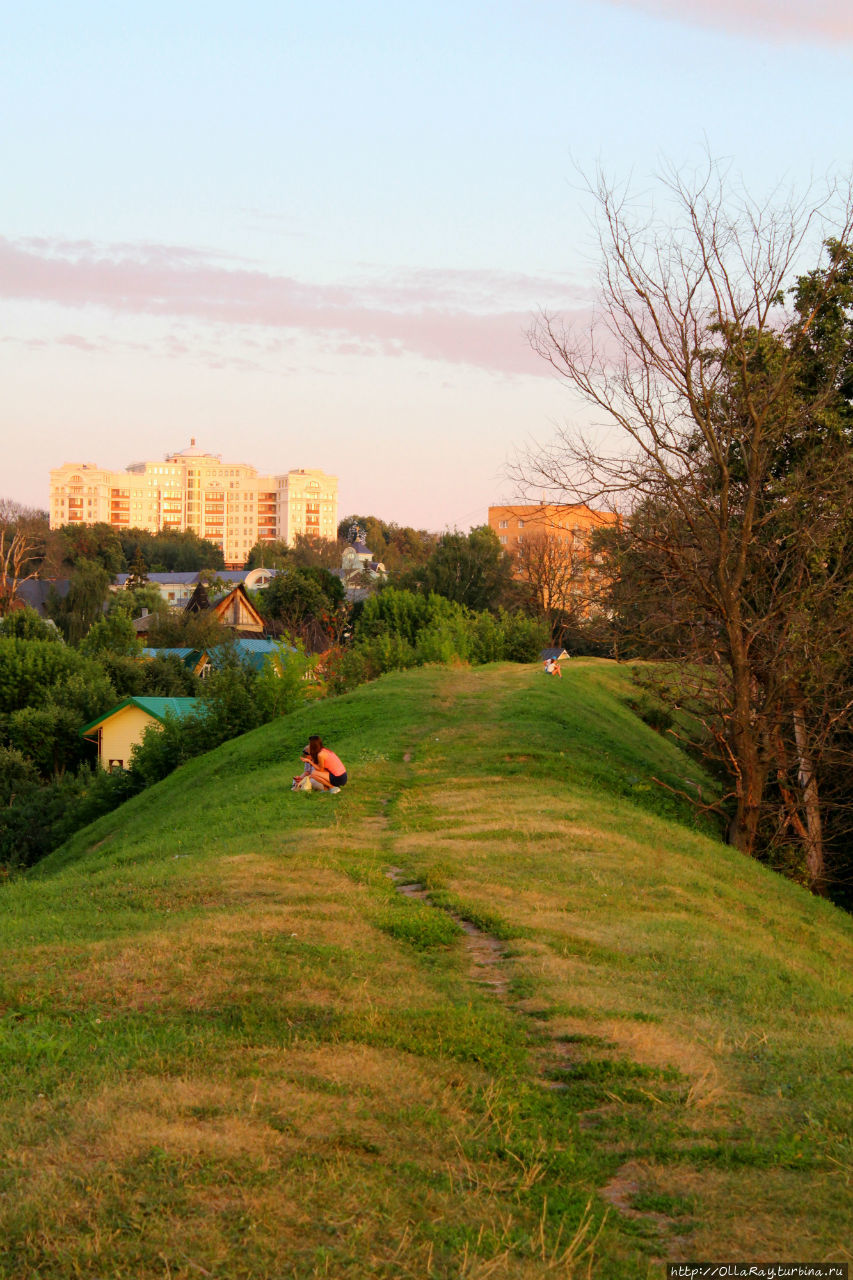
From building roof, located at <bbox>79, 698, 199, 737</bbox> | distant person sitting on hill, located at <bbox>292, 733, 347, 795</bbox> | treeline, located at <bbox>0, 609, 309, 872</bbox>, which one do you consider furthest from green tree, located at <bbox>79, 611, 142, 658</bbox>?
distant person sitting on hill, located at <bbox>292, 733, 347, 795</bbox>

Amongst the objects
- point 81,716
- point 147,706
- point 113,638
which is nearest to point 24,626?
point 113,638

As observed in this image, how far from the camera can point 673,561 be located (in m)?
18.2

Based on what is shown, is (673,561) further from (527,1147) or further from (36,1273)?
(36,1273)

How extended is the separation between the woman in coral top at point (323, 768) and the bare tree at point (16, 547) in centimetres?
6743

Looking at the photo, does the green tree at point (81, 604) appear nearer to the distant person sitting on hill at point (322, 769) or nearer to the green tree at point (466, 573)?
the green tree at point (466, 573)

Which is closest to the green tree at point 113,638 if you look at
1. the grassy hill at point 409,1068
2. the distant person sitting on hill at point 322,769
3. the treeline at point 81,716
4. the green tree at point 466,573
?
the treeline at point 81,716

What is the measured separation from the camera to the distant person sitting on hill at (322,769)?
680 inches

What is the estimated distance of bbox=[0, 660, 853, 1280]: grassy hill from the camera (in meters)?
4.16

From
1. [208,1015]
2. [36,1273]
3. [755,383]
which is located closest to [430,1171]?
[36,1273]

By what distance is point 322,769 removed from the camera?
57.0ft

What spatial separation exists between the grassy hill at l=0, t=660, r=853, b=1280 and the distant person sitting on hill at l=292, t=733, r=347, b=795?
378 cm

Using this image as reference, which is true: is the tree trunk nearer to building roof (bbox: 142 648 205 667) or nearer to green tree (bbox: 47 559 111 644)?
building roof (bbox: 142 648 205 667)

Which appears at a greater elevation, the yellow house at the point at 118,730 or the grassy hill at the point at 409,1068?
the grassy hill at the point at 409,1068

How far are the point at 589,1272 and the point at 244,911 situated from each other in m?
5.53
